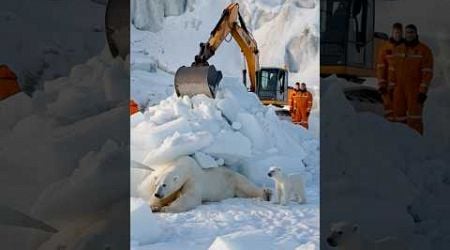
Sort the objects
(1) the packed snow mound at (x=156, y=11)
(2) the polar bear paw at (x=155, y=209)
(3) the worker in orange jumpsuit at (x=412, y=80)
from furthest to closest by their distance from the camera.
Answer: (1) the packed snow mound at (x=156, y=11)
(2) the polar bear paw at (x=155, y=209)
(3) the worker in orange jumpsuit at (x=412, y=80)

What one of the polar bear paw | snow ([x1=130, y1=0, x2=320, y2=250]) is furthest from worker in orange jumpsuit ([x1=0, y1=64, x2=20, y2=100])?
the polar bear paw

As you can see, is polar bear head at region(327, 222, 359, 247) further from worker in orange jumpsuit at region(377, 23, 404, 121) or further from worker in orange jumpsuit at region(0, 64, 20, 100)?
worker in orange jumpsuit at region(0, 64, 20, 100)

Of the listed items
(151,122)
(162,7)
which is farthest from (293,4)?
(151,122)

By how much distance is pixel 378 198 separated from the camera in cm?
270

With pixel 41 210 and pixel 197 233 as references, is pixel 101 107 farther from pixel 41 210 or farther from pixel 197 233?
pixel 197 233

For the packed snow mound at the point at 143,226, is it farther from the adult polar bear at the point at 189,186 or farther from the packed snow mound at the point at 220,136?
the packed snow mound at the point at 220,136

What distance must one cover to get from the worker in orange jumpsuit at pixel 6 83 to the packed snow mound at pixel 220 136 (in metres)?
3.85

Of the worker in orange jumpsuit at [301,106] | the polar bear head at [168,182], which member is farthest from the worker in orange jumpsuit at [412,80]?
the worker in orange jumpsuit at [301,106]

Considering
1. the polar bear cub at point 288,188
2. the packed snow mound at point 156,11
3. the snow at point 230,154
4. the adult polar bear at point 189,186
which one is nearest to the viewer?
the snow at point 230,154

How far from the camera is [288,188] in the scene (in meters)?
6.11

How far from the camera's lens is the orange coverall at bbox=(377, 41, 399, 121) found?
269cm

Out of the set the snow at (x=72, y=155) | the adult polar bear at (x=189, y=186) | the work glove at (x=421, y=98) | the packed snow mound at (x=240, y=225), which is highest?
the work glove at (x=421, y=98)

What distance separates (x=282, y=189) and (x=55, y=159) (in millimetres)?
3772

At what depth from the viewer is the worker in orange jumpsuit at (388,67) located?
2689mm
